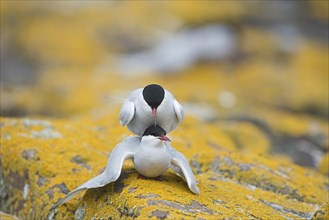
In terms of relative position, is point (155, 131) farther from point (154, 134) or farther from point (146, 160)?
point (146, 160)

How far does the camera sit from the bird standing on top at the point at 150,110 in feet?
18.1

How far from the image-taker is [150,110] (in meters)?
5.60

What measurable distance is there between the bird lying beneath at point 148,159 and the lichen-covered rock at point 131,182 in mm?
133

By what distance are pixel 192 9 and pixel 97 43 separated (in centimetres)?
336

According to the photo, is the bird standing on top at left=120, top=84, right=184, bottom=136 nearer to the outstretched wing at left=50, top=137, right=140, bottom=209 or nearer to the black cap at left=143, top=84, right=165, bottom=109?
the black cap at left=143, top=84, right=165, bottom=109

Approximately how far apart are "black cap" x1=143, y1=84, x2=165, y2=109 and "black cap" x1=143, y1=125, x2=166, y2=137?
9.4 inches

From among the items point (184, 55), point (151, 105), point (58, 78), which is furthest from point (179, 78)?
point (151, 105)

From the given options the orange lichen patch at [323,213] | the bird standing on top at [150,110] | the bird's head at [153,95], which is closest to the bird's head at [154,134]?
the bird standing on top at [150,110]

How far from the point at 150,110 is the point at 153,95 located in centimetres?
18

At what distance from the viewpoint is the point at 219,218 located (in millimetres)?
4992

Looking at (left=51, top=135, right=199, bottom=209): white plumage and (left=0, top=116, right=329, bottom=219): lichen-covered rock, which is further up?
(left=51, top=135, right=199, bottom=209): white plumage

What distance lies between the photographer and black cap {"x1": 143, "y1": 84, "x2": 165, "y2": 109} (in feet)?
18.0

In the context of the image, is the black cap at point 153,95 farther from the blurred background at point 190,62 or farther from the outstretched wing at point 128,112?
the blurred background at point 190,62

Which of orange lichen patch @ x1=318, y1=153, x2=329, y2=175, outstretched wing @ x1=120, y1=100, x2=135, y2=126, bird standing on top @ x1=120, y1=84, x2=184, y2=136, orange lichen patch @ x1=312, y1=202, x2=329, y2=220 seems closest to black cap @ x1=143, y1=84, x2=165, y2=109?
bird standing on top @ x1=120, y1=84, x2=184, y2=136
